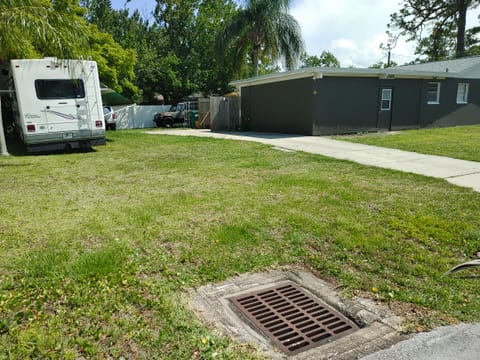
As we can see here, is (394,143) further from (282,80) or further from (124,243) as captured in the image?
(124,243)

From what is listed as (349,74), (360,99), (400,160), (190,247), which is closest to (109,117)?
(349,74)

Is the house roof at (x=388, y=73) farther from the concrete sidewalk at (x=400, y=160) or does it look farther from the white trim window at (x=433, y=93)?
the concrete sidewalk at (x=400, y=160)

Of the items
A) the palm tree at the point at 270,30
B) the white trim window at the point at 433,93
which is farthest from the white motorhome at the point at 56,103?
the white trim window at the point at 433,93

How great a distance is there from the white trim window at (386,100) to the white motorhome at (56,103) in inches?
461

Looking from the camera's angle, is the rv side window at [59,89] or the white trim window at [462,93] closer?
the rv side window at [59,89]

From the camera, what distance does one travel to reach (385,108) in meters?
16.0

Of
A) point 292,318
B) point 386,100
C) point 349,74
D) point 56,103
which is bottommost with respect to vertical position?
point 292,318


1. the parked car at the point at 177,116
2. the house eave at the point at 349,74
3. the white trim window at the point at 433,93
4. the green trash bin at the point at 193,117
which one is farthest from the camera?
the parked car at the point at 177,116

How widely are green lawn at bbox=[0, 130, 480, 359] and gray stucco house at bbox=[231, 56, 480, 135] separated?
7.90 meters

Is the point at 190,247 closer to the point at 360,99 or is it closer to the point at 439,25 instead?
the point at 360,99

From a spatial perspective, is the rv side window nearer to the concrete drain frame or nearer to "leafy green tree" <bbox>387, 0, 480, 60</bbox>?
the concrete drain frame

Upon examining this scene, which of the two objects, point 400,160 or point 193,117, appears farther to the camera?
point 193,117

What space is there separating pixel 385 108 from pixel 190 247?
14.6 metres

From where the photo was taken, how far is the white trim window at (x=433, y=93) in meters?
17.5
